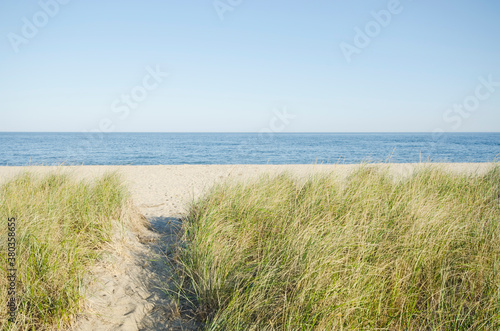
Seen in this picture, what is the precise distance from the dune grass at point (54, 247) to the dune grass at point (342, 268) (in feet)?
3.49

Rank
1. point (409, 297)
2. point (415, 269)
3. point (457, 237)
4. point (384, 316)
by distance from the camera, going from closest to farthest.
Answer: point (384, 316) → point (409, 297) → point (415, 269) → point (457, 237)

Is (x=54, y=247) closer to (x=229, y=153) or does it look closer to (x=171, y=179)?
(x=171, y=179)

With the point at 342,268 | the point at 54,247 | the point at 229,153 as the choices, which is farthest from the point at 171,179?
the point at 229,153

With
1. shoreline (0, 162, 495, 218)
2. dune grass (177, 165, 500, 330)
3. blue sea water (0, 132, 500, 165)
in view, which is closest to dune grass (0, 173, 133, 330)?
dune grass (177, 165, 500, 330)

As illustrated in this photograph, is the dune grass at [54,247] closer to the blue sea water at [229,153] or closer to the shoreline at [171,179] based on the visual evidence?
the shoreline at [171,179]

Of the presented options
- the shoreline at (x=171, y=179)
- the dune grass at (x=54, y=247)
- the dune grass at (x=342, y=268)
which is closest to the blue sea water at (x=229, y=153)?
the shoreline at (x=171, y=179)

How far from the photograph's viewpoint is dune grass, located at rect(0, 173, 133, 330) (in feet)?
7.98

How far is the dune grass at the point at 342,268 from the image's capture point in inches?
89.9

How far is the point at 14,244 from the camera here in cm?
276

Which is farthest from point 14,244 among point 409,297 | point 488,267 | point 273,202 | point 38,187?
point 488,267

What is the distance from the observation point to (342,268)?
2736mm

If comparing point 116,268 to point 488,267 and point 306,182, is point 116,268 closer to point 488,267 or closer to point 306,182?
point 306,182

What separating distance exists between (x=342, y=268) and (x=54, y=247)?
300 centimetres

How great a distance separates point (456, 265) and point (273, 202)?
7.44ft
